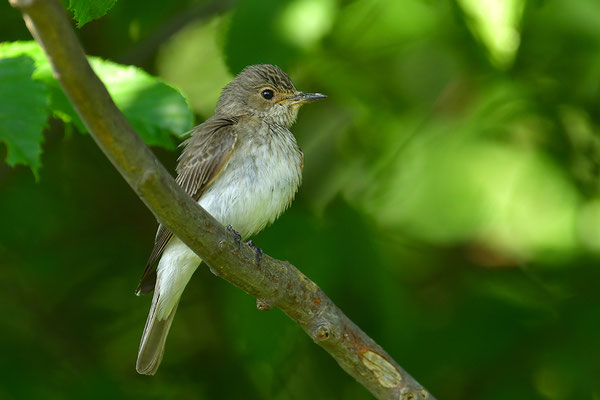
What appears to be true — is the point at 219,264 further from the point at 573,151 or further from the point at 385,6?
the point at 573,151

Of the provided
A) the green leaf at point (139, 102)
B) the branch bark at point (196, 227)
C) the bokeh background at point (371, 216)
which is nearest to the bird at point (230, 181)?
the bokeh background at point (371, 216)

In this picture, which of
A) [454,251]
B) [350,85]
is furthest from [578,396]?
Answer: [350,85]

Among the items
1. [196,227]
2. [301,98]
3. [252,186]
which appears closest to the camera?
[196,227]

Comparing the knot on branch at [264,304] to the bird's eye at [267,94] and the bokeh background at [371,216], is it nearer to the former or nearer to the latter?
the bokeh background at [371,216]

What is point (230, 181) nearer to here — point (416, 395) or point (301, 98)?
point (301, 98)

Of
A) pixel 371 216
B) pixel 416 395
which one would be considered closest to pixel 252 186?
pixel 371 216

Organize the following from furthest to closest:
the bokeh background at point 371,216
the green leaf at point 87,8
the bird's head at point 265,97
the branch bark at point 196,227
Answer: the bird's head at point 265,97 < the bokeh background at point 371,216 < the green leaf at point 87,8 < the branch bark at point 196,227

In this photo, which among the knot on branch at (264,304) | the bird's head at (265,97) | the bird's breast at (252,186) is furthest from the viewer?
the bird's head at (265,97)
